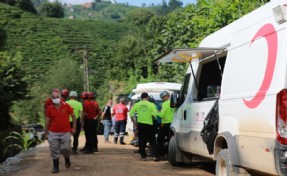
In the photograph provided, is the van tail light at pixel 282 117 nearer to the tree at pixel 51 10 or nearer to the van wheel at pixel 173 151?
the van wheel at pixel 173 151

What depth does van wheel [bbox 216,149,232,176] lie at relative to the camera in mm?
6824

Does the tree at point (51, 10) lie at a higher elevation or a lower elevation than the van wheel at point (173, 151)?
higher

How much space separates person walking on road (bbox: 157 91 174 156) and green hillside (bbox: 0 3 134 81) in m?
66.9

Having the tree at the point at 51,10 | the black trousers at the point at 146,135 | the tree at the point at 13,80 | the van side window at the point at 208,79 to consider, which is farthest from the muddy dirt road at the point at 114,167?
the tree at the point at 51,10

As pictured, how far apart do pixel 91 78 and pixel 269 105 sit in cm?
7470

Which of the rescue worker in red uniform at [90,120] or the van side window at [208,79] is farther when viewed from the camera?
the rescue worker in red uniform at [90,120]

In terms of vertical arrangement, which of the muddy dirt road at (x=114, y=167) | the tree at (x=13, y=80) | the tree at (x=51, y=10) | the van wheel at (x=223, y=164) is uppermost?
the tree at (x=51, y=10)

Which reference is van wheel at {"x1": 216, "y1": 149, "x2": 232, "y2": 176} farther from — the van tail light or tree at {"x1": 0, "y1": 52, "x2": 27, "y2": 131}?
tree at {"x1": 0, "y1": 52, "x2": 27, "y2": 131}

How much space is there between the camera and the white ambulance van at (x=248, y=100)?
5488 millimetres

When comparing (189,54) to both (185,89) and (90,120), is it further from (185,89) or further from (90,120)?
(90,120)

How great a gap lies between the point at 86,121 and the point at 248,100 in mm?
8936

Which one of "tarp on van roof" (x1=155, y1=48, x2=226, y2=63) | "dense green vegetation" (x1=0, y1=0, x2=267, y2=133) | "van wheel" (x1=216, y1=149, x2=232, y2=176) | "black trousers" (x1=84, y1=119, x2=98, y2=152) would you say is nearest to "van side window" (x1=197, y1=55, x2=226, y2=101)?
"tarp on van roof" (x1=155, y1=48, x2=226, y2=63)

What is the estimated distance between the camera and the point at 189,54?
9.04 metres

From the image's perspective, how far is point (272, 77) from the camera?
5645mm
